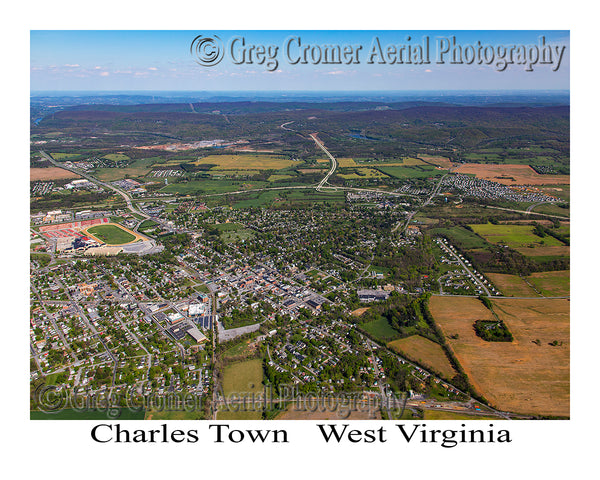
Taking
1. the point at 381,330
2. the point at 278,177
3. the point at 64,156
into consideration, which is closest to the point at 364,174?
the point at 278,177

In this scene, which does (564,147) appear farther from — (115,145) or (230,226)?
(115,145)

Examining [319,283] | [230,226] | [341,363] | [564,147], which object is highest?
[564,147]

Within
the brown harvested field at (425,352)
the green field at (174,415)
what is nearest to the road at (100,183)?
the green field at (174,415)

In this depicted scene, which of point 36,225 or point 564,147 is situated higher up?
point 564,147

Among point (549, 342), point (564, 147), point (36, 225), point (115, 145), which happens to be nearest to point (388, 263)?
point (549, 342)

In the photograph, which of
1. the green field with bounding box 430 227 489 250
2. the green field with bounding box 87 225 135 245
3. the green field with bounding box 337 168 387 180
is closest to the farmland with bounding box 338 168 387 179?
the green field with bounding box 337 168 387 180

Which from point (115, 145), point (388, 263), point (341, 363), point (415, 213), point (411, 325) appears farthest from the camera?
point (115, 145)

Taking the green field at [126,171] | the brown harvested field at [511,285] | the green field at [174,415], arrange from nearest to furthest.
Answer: the green field at [174,415]
the brown harvested field at [511,285]
the green field at [126,171]

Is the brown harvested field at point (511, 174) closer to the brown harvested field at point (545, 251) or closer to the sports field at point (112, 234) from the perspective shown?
the brown harvested field at point (545, 251)
